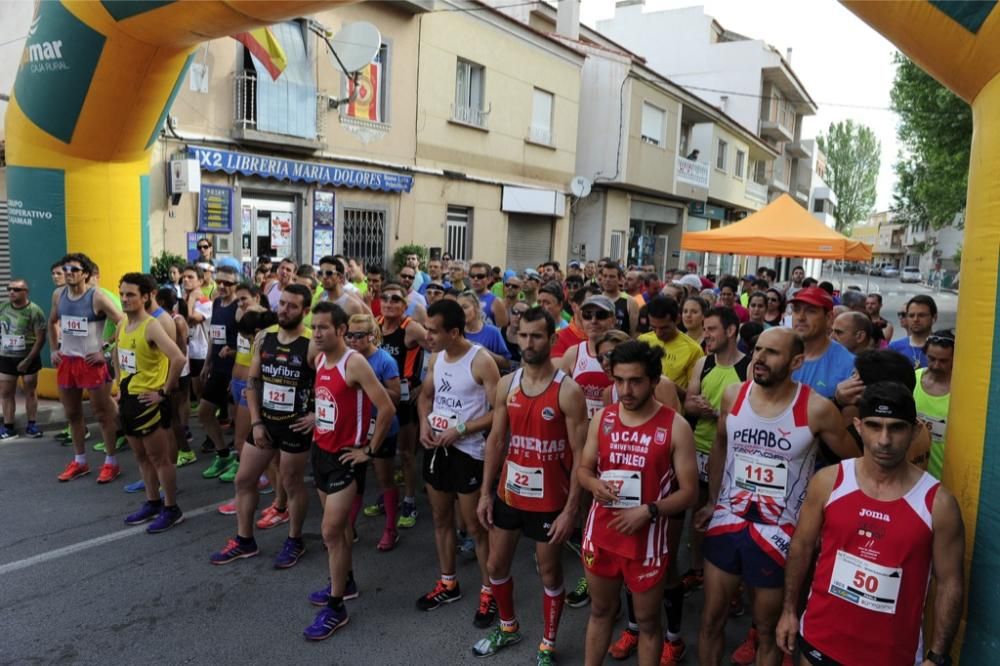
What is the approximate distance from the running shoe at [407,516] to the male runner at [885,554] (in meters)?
3.33

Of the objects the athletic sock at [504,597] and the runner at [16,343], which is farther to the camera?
the runner at [16,343]

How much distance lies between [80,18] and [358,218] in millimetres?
7298

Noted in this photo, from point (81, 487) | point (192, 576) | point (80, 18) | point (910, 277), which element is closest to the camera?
point (192, 576)

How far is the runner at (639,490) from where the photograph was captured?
299cm

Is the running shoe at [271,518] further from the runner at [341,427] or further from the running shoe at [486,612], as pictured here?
the running shoe at [486,612]

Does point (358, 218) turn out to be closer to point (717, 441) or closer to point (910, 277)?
point (717, 441)

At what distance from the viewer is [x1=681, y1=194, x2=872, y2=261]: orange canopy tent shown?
455 inches

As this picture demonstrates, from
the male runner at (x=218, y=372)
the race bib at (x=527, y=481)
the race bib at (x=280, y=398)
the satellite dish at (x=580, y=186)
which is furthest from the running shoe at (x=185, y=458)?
the satellite dish at (x=580, y=186)

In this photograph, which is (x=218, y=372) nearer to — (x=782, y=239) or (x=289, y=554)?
(x=289, y=554)

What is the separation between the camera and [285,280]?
25.9 ft

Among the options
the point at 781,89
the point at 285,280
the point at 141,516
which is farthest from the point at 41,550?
the point at 781,89

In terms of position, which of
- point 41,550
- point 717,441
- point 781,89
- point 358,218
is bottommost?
point 41,550

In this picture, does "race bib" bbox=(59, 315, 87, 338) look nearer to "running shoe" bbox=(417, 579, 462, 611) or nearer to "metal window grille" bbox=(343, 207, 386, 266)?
"running shoe" bbox=(417, 579, 462, 611)

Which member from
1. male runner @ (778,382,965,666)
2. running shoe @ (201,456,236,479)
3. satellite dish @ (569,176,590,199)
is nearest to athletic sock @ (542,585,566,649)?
male runner @ (778,382,965,666)
